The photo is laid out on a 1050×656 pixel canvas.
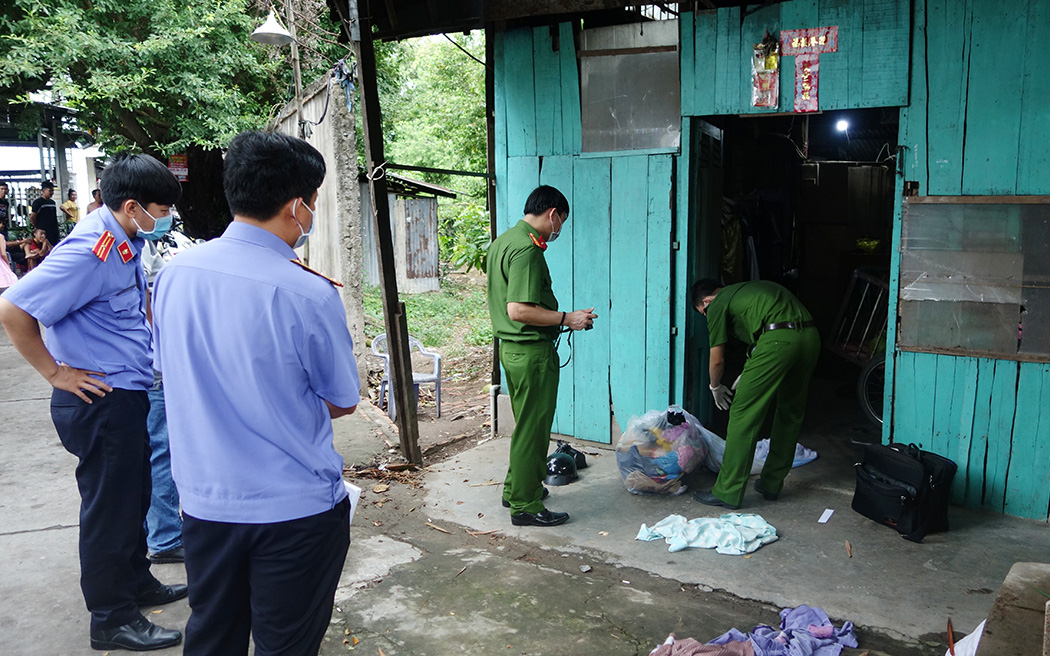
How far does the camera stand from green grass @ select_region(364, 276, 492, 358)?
11.7 meters

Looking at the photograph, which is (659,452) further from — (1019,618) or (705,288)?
(1019,618)

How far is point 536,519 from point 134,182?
301cm

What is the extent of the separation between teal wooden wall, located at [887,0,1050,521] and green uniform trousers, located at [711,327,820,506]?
0.71 metres

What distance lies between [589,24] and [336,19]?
2075 mm

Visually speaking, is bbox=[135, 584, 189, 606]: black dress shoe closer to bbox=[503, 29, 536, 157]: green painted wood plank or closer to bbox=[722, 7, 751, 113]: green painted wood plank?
bbox=[503, 29, 536, 157]: green painted wood plank

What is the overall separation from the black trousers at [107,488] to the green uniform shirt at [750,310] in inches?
140

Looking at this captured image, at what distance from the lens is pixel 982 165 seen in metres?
4.78

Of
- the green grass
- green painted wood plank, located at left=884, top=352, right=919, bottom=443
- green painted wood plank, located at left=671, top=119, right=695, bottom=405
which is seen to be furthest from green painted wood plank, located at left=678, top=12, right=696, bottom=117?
the green grass

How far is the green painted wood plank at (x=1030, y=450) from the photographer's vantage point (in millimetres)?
4766

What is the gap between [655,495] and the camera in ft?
17.7

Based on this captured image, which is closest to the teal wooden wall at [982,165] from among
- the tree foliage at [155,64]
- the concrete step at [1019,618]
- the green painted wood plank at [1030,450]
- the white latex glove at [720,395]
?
the green painted wood plank at [1030,450]

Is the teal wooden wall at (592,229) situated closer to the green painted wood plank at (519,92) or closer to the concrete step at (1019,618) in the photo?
the green painted wood plank at (519,92)

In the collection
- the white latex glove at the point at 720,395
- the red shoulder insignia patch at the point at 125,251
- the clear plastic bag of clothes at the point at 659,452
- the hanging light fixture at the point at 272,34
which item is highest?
the hanging light fixture at the point at 272,34

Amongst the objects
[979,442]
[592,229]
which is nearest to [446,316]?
[592,229]
